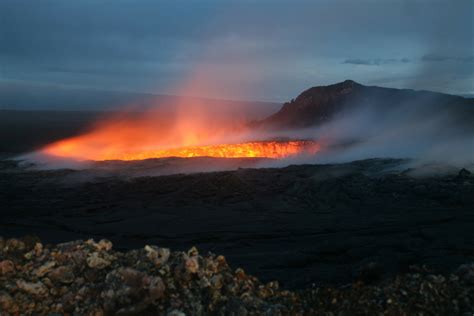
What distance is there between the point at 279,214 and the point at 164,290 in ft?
40.1

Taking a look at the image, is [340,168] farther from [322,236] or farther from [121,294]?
[121,294]

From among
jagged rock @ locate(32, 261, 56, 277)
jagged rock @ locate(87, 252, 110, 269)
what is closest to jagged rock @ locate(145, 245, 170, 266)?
jagged rock @ locate(87, 252, 110, 269)

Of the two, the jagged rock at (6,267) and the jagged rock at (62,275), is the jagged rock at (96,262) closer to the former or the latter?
the jagged rock at (62,275)

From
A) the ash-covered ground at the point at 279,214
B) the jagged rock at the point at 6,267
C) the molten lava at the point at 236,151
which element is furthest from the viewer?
the molten lava at the point at 236,151

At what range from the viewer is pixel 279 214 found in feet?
59.3

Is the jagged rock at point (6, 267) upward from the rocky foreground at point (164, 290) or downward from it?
upward

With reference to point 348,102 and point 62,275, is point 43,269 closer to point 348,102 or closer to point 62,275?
point 62,275

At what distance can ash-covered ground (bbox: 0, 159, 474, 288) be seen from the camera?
1177cm

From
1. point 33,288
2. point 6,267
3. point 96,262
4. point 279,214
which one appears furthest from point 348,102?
point 33,288

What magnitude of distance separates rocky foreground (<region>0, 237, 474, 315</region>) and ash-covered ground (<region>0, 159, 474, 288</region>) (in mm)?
1881

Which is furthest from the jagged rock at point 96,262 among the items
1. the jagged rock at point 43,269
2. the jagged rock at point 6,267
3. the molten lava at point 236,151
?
the molten lava at point 236,151

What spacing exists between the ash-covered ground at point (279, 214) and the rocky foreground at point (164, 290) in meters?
1.88

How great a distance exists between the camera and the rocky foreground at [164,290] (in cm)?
591

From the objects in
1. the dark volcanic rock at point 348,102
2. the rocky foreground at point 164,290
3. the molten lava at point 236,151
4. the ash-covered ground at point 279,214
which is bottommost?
the ash-covered ground at point 279,214
